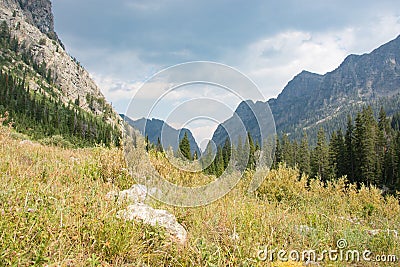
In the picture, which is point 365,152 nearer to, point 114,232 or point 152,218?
point 152,218

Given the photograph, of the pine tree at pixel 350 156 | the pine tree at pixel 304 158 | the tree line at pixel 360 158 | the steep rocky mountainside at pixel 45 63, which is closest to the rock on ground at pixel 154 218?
the tree line at pixel 360 158

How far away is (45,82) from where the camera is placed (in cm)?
11919

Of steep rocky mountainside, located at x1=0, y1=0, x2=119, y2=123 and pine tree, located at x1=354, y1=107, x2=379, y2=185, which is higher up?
steep rocky mountainside, located at x1=0, y1=0, x2=119, y2=123

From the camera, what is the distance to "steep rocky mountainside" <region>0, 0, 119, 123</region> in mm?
117438

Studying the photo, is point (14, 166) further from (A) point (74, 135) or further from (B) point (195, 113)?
(A) point (74, 135)

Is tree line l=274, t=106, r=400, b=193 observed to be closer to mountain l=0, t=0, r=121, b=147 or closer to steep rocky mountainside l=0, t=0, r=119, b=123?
mountain l=0, t=0, r=121, b=147

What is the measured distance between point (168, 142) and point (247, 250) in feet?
9.83

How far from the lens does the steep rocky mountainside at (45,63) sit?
117438mm

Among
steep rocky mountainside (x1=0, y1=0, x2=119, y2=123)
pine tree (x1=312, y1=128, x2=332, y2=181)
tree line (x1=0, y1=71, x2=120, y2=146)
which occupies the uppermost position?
steep rocky mountainside (x1=0, y1=0, x2=119, y2=123)

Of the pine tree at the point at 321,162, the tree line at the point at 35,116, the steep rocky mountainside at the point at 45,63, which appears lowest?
the pine tree at the point at 321,162

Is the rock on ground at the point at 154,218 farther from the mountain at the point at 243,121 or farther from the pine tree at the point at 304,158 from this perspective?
the pine tree at the point at 304,158

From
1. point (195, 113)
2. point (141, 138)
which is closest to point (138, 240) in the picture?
point (195, 113)

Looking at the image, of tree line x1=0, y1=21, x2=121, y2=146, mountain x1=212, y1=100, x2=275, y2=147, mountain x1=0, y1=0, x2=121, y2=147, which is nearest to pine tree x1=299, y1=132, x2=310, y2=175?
tree line x1=0, y1=21, x2=121, y2=146

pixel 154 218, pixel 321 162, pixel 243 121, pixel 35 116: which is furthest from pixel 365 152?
pixel 35 116
